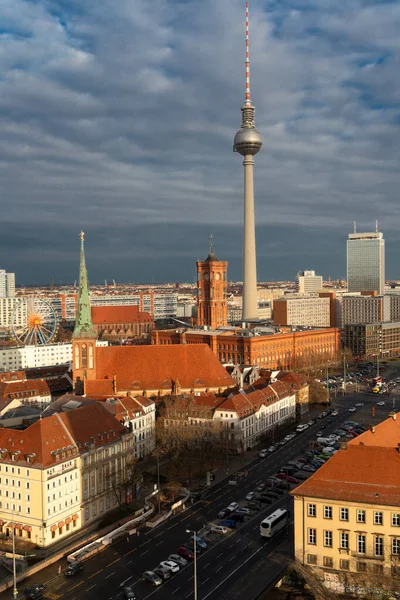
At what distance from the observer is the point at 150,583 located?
170ft

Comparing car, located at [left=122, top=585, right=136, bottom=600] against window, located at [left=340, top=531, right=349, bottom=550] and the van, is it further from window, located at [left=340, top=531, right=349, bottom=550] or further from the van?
the van

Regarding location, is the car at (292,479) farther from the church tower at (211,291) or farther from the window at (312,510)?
the church tower at (211,291)

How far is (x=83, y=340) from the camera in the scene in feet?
326

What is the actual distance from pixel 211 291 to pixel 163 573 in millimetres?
132378

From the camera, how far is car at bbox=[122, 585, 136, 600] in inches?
1929

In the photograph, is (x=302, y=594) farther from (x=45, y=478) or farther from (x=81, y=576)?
(x=45, y=478)

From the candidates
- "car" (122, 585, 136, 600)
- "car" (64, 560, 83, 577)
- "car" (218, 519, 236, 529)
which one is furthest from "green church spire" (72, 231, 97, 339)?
"car" (122, 585, 136, 600)

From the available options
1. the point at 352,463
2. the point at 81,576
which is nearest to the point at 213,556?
the point at 81,576

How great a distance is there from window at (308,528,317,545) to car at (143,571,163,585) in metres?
12.6

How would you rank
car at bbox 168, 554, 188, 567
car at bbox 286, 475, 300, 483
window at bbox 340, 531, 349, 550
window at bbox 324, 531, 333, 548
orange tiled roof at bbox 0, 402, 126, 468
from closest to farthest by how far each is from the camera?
window at bbox 340, 531, 349, 550
window at bbox 324, 531, 333, 548
car at bbox 168, 554, 188, 567
orange tiled roof at bbox 0, 402, 126, 468
car at bbox 286, 475, 300, 483

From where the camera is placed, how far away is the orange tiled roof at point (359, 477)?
1905 inches

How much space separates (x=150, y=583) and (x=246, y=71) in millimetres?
173596

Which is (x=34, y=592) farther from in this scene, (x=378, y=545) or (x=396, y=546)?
(x=396, y=546)

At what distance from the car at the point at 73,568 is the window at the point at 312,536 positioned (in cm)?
1974
